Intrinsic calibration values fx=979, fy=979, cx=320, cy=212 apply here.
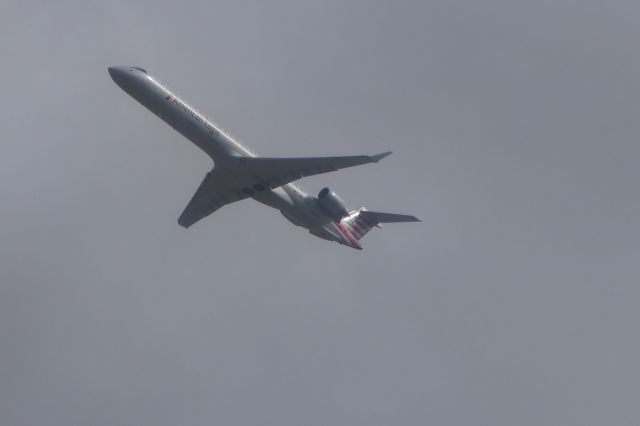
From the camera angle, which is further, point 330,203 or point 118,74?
point 330,203

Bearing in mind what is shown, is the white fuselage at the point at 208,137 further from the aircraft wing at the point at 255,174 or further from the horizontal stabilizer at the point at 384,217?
the horizontal stabilizer at the point at 384,217

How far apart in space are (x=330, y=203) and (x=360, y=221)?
16.4 feet

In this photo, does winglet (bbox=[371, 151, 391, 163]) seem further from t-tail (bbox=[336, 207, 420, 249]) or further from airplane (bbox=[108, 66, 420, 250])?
t-tail (bbox=[336, 207, 420, 249])

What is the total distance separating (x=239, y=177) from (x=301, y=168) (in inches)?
159

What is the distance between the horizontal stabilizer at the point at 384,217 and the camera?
60.3 m

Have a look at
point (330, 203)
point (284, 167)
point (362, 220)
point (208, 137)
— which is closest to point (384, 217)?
point (362, 220)

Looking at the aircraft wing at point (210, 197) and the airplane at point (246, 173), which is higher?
the airplane at point (246, 173)

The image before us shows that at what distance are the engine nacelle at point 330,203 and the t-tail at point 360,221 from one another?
1.83 meters

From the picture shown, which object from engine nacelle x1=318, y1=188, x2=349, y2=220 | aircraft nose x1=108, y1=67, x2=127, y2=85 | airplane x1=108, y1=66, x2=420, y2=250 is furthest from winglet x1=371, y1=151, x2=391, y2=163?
aircraft nose x1=108, y1=67, x2=127, y2=85

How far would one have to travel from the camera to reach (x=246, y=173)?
57344mm

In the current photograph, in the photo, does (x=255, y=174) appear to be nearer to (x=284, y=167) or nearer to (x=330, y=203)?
(x=284, y=167)

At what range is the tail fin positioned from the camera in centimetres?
6256

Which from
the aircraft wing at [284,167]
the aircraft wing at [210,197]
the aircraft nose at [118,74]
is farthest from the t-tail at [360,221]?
the aircraft nose at [118,74]

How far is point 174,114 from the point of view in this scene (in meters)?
55.2
